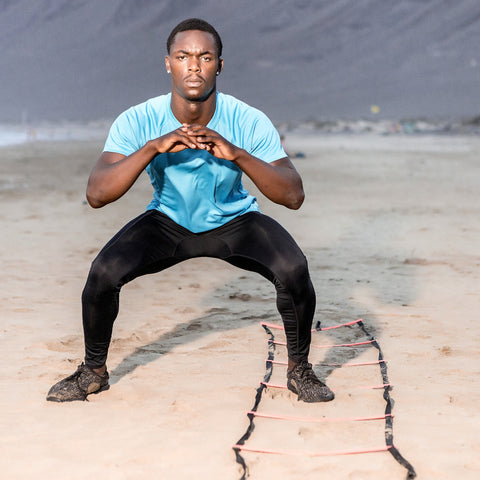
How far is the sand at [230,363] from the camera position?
3145 millimetres

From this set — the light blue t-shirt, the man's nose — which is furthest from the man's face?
the light blue t-shirt

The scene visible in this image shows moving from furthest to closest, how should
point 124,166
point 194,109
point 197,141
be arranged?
1. point 194,109
2. point 124,166
3. point 197,141

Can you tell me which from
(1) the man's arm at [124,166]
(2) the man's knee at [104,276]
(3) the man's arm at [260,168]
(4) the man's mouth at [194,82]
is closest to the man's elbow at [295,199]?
(3) the man's arm at [260,168]

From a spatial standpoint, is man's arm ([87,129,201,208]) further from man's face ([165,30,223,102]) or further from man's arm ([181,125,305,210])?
man's face ([165,30,223,102])

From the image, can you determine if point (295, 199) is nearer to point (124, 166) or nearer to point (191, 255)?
point (191, 255)

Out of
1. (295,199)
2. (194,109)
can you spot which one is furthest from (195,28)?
(295,199)

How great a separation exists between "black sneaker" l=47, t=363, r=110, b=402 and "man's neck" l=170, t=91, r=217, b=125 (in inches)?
57.0

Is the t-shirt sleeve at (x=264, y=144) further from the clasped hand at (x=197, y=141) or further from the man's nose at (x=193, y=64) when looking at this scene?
the man's nose at (x=193, y=64)

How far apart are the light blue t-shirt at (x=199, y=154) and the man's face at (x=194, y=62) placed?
0.63 feet

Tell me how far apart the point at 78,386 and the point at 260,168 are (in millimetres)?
1509

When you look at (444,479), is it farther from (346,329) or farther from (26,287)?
(26,287)

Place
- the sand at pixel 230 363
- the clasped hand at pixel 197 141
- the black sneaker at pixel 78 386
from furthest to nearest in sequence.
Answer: the black sneaker at pixel 78 386 → the clasped hand at pixel 197 141 → the sand at pixel 230 363

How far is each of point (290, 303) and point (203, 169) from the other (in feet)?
2.80

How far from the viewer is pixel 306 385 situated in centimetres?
385
